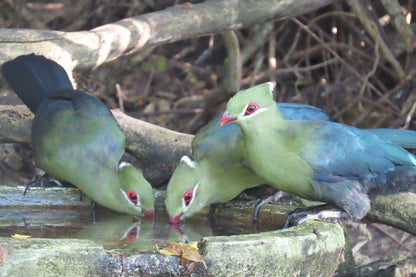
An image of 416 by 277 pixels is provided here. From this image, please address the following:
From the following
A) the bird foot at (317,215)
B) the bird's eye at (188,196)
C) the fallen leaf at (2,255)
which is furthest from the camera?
the bird's eye at (188,196)

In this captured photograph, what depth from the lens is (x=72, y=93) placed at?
3.57m

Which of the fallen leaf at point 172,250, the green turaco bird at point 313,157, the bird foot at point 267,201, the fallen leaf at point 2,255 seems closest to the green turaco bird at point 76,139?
the bird foot at point 267,201

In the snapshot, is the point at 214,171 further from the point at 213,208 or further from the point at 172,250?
the point at 172,250

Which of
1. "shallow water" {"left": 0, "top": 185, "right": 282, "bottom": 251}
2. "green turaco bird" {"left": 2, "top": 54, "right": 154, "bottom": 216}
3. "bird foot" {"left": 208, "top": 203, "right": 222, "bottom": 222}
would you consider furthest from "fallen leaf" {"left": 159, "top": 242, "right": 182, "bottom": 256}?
"bird foot" {"left": 208, "top": 203, "right": 222, "bottom": 222}

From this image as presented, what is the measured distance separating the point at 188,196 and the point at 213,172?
204 millimetres

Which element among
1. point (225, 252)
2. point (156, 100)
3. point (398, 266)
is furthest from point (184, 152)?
point (156, 100)

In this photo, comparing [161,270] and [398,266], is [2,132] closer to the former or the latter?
[161,270]

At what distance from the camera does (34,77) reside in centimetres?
368

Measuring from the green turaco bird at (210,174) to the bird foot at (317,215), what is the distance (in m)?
0.33

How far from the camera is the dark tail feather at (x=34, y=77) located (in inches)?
145

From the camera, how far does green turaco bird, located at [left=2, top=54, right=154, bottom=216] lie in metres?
3.15

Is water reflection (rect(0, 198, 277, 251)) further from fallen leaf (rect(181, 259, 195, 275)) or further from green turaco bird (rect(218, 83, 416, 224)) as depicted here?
fallen leaf (rect(181, 259, 195, 275))

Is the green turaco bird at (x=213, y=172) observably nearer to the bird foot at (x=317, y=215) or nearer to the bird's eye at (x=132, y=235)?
the bird's eye at (x=132, y=235)

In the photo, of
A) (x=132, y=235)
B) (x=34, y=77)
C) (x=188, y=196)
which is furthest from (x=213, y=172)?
(x=34, y=77)
